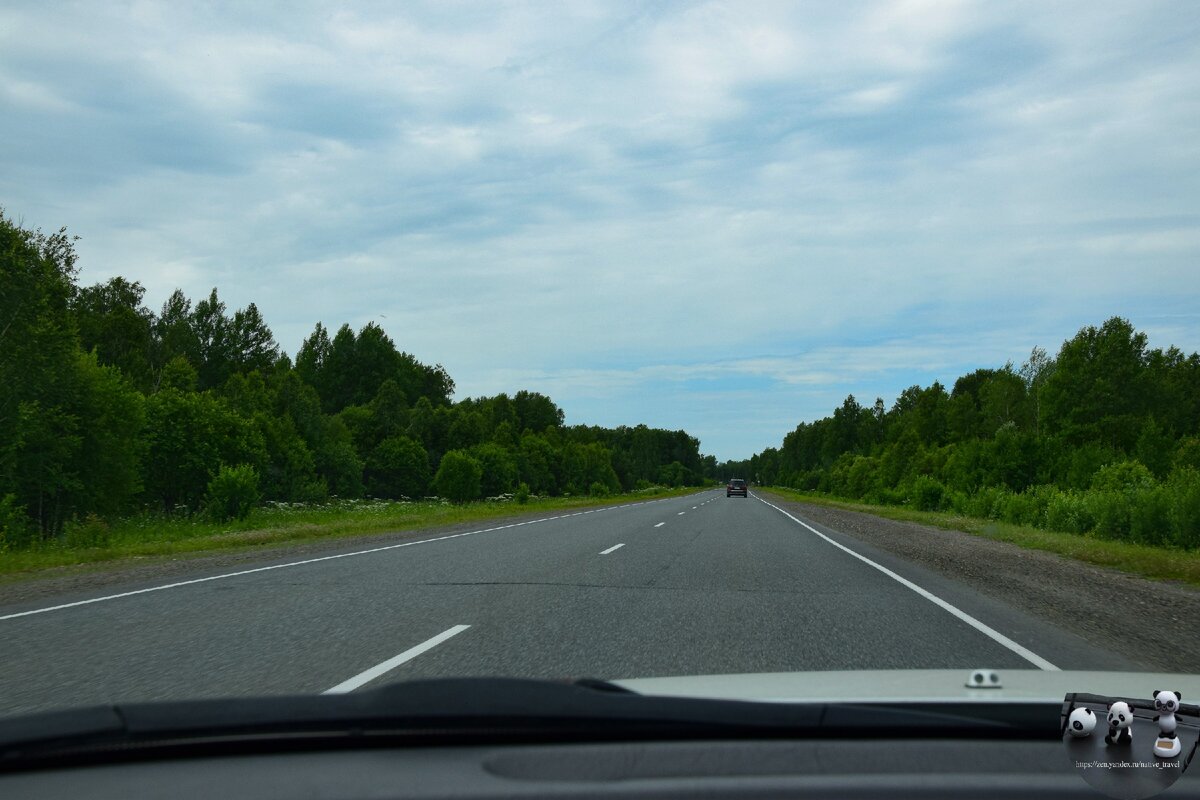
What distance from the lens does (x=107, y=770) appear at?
225cm

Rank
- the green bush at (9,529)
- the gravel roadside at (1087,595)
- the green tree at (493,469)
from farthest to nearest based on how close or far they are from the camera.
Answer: the green tree at (493,469) → the green bush at (9,529) → the gravel roadside at (1087,595)

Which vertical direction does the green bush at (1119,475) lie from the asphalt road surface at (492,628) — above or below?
above

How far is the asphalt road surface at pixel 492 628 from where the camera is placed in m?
6.10

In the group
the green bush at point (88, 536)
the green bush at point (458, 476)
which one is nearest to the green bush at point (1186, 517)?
the green bush at point (88, 536)

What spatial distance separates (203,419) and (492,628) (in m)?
52.5

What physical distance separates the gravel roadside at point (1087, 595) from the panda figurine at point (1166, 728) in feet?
15.6

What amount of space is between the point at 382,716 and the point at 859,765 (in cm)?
124

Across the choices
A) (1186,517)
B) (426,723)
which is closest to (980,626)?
(426,723)

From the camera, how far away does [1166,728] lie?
2.33 metres

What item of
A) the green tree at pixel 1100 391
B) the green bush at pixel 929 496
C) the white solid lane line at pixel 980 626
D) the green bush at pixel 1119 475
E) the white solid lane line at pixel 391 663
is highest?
the green tree at pixel 1100 391

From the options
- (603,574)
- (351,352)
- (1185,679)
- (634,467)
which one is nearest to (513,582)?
(603,574)

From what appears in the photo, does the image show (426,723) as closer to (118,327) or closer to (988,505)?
(988,505)

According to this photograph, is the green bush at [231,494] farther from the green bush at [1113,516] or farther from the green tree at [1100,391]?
the green tree at [1100,391]

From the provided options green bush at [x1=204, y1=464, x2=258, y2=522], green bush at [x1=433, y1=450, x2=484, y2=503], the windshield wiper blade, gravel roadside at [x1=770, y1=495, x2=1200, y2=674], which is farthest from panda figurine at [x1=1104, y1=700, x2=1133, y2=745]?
green bush at [x1=433, y1=450, x2=484, y2=503]
